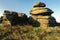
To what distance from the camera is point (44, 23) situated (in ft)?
122

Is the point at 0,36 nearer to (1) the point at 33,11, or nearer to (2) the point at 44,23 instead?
(2) the point at 44,23

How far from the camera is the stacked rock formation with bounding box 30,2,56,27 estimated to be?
37.4m

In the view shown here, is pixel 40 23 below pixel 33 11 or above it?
below

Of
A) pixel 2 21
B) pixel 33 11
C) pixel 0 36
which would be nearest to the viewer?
pixel 0 36

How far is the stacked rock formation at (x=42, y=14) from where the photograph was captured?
123 ft

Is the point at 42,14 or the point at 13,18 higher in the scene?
the point at 42,14

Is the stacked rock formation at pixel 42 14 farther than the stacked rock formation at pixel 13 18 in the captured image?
Yes

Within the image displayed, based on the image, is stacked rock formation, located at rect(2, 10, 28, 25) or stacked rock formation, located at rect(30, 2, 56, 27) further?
stacked rock formation, located at rect(30, 2, 56, 27)

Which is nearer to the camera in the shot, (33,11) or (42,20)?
(42,20)

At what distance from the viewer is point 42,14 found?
132 ft

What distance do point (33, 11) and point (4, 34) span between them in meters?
16.7

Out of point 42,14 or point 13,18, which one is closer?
point 13,18

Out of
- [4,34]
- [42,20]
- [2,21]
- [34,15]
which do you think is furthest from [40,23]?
[4,34]

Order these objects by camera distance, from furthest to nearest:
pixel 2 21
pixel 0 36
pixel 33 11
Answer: pixel 33 11
pixel 2 21
pixel 0 36
